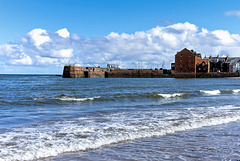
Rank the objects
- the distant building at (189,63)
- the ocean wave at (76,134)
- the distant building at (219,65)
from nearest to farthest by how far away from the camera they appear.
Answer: the ocean wave at (76,134), the distant building at (189,63), the distant building at (219,65)

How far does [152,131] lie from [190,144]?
2067 millimetres

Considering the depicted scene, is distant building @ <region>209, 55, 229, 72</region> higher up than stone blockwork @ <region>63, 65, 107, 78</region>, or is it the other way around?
distant building @ <region>209, 55, 229, 72</region>

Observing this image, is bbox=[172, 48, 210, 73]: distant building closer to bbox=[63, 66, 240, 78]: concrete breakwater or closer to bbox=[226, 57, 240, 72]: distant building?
bbox=[63, 66, 240, 78]: concrete breakwater

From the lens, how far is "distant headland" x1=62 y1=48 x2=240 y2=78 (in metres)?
102

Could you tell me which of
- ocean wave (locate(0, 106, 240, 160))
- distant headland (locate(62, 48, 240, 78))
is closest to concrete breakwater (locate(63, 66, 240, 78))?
distant headland (locate(62, 48, 240, 78))

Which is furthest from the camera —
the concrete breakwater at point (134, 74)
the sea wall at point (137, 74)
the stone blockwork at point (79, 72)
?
the sea wall at point (137, 74)

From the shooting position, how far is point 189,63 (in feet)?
336

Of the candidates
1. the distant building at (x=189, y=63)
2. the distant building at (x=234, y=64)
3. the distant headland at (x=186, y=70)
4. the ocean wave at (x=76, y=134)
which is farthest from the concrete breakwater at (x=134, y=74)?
the ocean wave at (x=76, y=134)

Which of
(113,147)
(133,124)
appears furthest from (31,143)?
(133,124)

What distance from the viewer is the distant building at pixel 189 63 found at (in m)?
102

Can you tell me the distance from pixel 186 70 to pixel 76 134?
99706 mm

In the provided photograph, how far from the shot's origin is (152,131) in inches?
367

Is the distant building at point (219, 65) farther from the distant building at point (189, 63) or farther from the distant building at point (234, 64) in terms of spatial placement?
the distant building at point (189, 63)

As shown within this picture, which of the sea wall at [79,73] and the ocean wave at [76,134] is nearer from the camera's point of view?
the ocean wave at [76,134]
